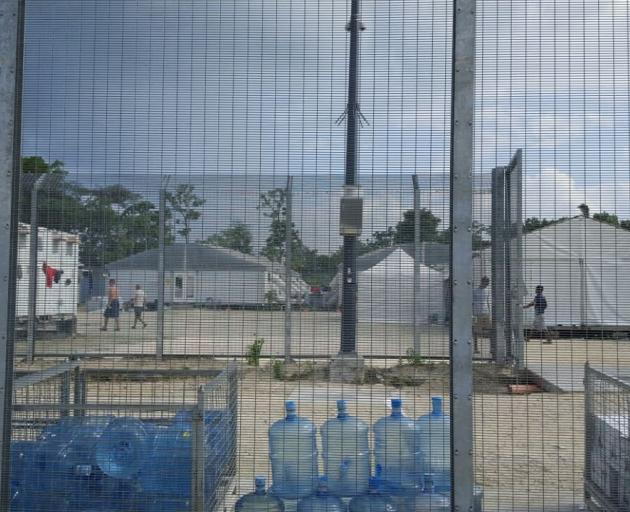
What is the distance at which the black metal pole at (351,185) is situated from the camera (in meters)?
3.79

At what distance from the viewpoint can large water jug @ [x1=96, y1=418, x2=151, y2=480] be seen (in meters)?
4.08

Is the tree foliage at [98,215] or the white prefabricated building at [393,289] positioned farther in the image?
the tree foliage at [98,215]

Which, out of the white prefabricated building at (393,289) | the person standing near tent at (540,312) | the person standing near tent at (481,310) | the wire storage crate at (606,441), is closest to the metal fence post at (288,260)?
the white prefabricated building at (393,289)

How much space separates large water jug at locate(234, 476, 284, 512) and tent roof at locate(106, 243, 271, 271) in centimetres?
127

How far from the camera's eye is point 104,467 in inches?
160

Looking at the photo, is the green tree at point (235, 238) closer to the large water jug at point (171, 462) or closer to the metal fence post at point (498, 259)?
the large water jug at point (171, 462)

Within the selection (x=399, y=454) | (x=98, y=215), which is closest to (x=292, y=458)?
(x=399, y=454)

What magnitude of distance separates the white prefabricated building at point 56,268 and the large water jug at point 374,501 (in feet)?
6.47

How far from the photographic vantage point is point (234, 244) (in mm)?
3900

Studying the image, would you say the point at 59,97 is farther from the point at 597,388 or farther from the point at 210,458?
the point at 597,388

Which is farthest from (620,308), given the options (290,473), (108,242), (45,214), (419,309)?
(45,214)

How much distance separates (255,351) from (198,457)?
0.72m

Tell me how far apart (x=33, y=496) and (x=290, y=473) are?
1.49 meters

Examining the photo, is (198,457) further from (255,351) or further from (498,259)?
(498,259)
